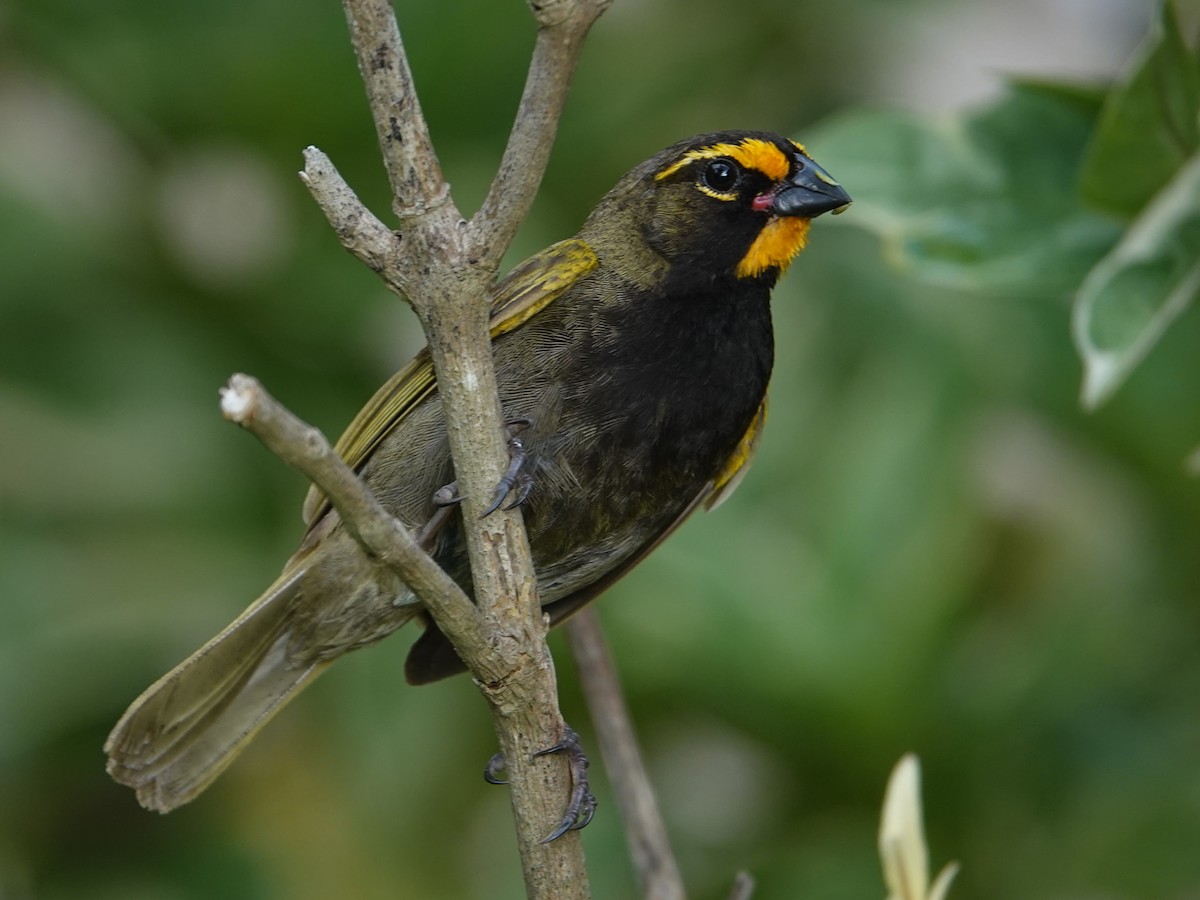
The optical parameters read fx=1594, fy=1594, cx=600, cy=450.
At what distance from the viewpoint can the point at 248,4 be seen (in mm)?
4418

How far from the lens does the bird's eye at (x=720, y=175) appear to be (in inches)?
124

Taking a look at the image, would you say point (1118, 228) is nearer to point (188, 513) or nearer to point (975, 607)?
point (975, 607)

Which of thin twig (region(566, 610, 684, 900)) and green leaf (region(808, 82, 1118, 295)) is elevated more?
green leaf (region(808, 82, 1118, 295))

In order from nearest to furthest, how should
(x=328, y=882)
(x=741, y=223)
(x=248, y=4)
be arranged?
(x=741, y=223), (x=328, y=882), (x=248, y=4)

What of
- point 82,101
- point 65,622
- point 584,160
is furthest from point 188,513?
point 584,160

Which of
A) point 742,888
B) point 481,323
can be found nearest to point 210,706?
point 742,888

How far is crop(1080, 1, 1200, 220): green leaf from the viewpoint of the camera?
2715 millimetres

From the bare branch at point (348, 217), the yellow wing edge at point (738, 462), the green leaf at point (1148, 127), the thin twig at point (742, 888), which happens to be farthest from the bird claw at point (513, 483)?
the green leaf at point (1148, 127)

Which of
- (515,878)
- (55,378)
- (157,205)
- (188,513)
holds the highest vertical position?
(157,205)

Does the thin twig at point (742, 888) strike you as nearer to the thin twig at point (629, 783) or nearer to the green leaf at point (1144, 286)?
the thin twig at point (629, 783)

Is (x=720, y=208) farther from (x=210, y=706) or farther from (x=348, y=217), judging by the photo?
(x=210, y=706)

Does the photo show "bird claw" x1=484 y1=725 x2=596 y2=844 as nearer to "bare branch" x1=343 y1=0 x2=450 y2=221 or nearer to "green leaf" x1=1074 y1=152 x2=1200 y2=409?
"bare branch" x1=343 y1=0 x2=450 y2=221

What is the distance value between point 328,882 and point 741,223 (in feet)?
6.51

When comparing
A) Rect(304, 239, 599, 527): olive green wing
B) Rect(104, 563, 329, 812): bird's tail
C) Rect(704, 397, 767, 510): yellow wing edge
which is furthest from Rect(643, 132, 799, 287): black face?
Rect(104, 563, 329, 812): bird's tail
